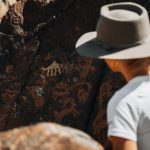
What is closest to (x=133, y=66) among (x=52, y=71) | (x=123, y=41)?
(x=123, y=41)

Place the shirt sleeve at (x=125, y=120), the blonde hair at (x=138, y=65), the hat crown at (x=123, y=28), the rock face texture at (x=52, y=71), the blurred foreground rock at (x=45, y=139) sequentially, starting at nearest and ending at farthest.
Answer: the blurred foreground rock at (x=45, y=139)
the shirt sleeve at (x=125, y=120)
the blonde hair at (x=138, y=65)
the hat crown at (x=123, y=28)
the rock face texture at (x=52, y=71)

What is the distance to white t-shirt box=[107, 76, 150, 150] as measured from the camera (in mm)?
2498

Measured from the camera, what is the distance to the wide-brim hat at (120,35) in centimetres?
283

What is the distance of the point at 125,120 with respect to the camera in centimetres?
250

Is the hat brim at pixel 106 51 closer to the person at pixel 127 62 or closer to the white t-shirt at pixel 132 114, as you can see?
the person at pixel 127 62

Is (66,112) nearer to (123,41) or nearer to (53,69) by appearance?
(53,69)

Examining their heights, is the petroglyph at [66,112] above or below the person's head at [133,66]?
below

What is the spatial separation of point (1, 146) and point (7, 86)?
3426 mm

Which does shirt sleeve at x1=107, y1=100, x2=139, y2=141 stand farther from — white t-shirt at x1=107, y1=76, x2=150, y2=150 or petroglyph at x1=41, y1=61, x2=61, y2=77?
petroglyph at x1=41, y1=61, x2=61, y2=77

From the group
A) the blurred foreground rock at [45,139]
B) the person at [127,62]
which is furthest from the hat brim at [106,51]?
the blurred foreground rock at [45,139]

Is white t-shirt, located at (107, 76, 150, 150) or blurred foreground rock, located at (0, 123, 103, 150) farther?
white t-shirt, located at (107, 76, 150, 150)

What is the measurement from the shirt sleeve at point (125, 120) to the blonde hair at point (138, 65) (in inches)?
10.8

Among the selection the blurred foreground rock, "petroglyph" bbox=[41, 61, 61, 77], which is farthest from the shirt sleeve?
"petroglyph" bbox=[41, 61, 61, 77]

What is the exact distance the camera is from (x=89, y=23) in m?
5.33
